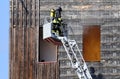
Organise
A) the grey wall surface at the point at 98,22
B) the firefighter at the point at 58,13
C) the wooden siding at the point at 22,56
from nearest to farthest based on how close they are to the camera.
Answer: the firefighter at the point at 58,13
the wooden siding at the point at 22,56
the grey wall surface at the point at 98,22

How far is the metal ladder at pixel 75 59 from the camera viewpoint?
25.6m

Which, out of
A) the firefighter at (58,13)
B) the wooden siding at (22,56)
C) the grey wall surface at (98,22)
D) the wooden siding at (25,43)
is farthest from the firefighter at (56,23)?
the wooden siding at (22,56)

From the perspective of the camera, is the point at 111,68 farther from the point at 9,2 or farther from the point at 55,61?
the point at 9,2

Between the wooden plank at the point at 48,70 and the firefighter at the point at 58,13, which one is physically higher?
the firefighter at the point at 58,13

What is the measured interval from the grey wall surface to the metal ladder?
1.21 meters

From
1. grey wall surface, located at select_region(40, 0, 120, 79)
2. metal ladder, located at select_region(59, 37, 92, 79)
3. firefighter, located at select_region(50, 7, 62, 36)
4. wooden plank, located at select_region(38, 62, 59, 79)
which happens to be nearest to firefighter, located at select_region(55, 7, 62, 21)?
firefighter, located at select_region(50, 7, 62, 36)

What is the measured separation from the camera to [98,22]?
92.8 ft

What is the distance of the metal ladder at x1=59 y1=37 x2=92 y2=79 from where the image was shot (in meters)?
25.6

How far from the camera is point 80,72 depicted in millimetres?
25625

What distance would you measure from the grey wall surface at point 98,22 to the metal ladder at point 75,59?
1.21 m

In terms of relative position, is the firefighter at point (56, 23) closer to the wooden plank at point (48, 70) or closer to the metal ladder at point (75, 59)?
the metal ladder at point (75, 59)

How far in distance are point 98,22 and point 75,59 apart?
Answer: 310 cm

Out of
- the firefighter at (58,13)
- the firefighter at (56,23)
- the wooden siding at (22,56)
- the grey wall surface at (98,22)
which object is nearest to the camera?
the firefighter at (56,23)

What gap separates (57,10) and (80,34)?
248cm
